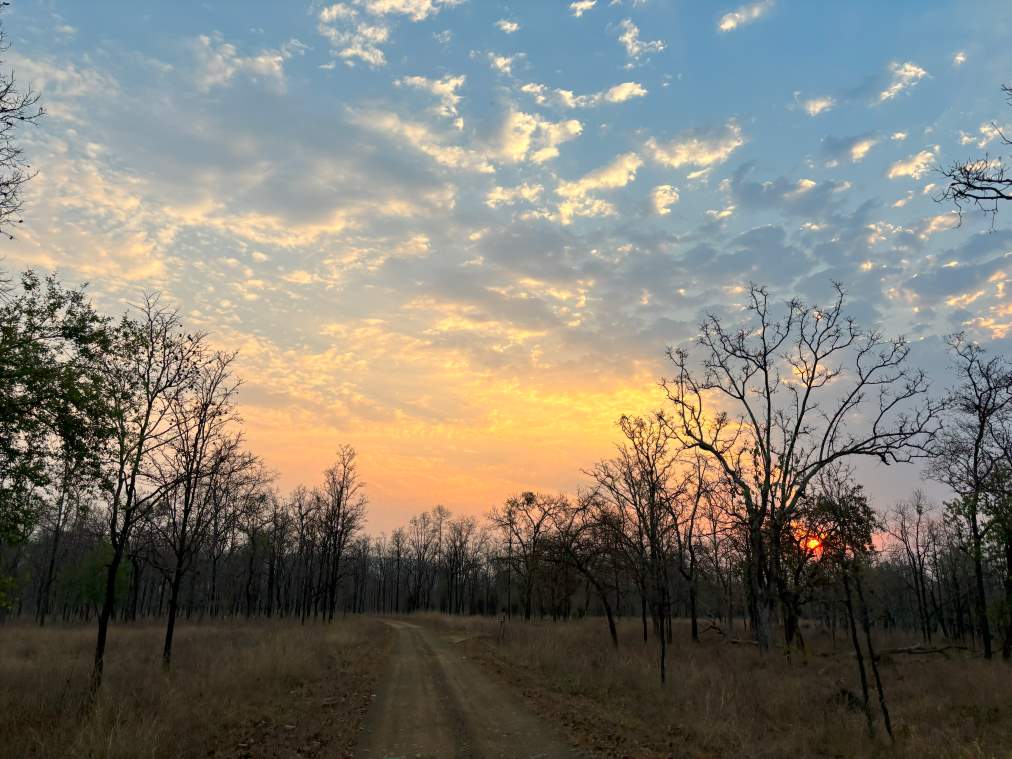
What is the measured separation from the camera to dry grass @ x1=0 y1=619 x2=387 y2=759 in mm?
9266

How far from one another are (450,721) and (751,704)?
9004 mm

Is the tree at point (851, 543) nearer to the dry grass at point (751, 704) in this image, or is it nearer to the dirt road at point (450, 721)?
the dry grass at point (751, 704)

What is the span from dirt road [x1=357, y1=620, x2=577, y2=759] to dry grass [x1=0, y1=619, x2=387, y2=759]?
61 cm

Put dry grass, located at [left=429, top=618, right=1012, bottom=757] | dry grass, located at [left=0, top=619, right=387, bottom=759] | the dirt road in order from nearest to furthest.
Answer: dry grass, located at [left=0, top=619, right=387, bottom=759]
the dirt road
dry grass, located at [left=429, top=618, right=1012, bottom=757]

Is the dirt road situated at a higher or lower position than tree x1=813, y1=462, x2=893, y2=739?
lower

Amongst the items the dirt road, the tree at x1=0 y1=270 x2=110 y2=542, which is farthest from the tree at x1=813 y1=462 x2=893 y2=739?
the tree at x1=0 y1=270 x2=110 y2=542

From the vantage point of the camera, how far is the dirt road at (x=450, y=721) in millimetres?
10461

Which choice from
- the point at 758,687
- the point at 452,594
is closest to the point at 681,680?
the point at 758,687

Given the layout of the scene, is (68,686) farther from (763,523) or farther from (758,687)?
(763,523)

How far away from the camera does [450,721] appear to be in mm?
12594

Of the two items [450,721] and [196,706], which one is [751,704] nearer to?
[450,721]

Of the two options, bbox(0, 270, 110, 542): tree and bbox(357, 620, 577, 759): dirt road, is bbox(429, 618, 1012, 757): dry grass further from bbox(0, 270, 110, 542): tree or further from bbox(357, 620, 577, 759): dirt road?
bbox(0, 270, 110, 542): tree

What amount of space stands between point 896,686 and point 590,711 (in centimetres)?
1406

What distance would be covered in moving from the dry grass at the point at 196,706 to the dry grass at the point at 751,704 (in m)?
5.28
